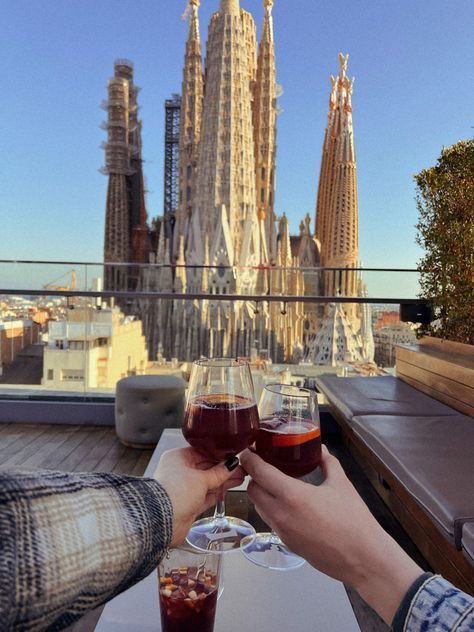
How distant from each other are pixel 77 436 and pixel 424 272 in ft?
8.44

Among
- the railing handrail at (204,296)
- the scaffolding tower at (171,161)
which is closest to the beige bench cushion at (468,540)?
the railing handrail at (204,296)

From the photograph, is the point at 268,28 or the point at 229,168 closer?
the point at 229,168

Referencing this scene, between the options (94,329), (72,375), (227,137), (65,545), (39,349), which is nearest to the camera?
(65,545)

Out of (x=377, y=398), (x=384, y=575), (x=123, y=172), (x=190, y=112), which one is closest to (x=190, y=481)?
(x=384, y=575)

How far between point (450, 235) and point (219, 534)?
269 cm

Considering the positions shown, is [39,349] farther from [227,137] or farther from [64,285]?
[227,137]

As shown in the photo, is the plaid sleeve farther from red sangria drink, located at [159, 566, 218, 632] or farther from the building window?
the building window

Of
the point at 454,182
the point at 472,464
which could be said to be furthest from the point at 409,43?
the point at 472,464

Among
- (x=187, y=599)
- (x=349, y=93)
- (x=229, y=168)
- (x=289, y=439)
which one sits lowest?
(x=187, y=599)

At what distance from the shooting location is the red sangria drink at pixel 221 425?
703 millimetres

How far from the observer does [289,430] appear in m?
0.74

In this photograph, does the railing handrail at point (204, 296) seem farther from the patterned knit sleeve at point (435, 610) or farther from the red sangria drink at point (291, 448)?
the patterned knit sleeve at point (435, 610)

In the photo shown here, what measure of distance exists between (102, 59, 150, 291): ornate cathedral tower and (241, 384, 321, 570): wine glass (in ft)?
131

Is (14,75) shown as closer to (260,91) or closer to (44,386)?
(260,91)
